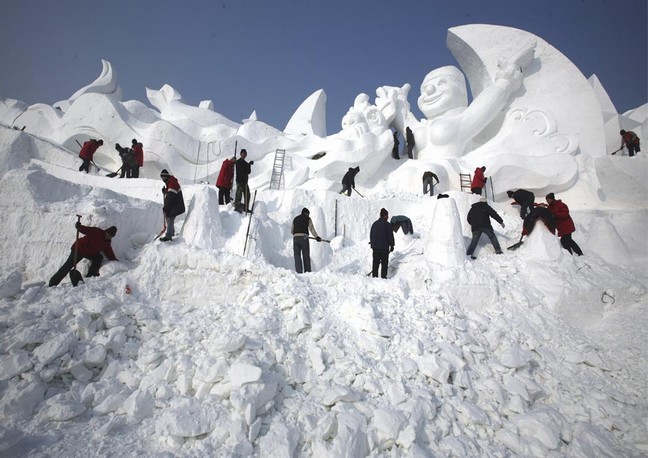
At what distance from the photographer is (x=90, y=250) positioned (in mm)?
5117

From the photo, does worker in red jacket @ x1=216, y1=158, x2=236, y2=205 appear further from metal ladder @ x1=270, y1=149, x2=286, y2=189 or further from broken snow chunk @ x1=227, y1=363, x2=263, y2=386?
broken snow chunk @ x1=227, y1=363, x2=263, y2=386

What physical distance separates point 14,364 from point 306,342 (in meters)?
2.72

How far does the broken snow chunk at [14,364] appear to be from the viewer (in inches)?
125

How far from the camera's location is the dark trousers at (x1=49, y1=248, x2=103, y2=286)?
482cm

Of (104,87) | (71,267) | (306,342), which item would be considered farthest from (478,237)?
(104,87)

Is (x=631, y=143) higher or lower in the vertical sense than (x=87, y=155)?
higher

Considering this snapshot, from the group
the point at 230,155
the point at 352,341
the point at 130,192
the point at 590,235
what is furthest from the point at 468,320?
the point at 230,155

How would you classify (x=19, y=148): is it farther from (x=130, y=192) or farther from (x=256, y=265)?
(x=256, y=265)

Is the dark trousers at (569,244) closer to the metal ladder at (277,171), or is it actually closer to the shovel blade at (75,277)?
the shovel blade at (75,277)

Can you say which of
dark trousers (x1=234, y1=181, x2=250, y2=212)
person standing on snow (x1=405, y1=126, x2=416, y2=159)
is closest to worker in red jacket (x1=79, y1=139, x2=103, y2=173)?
dark trousers (x1=234, y1=181, x2=250, y2=212)

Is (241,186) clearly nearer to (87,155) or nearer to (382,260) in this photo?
(382,260)

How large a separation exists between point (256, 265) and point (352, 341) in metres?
1.85

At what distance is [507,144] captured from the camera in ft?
47.3

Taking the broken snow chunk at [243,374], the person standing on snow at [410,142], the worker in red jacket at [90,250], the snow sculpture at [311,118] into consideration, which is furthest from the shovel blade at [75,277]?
the snow sculpture at [311,118]
